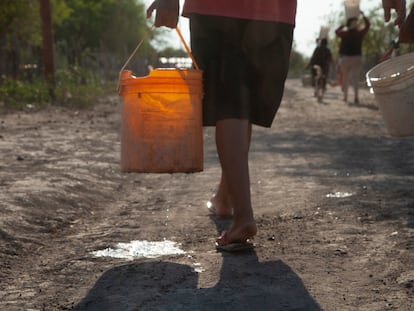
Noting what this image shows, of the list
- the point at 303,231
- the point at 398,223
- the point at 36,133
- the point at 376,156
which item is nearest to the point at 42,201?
the point at 303,231

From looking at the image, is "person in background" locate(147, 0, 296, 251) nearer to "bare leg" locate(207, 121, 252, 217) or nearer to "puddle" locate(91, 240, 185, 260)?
"puddle" locate(91, 240, 185, 260)

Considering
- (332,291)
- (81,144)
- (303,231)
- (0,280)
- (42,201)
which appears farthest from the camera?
(81,144)

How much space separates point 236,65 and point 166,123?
40cm

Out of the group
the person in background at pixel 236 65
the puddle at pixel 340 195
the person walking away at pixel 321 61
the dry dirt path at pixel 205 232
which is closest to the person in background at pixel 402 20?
the person in background at pixel 236 65

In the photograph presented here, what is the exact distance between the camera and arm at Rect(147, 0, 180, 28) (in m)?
4.00

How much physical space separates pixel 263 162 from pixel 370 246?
3591 mm

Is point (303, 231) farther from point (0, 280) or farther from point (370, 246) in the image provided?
point (0, 280)

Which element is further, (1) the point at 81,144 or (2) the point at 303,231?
(1) the point at 81,144

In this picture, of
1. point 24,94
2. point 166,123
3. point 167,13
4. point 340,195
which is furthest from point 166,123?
point 24,94

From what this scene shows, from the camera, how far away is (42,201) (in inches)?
218

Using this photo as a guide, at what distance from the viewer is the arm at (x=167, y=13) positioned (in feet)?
13.1

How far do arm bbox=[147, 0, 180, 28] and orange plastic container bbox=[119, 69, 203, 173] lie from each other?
0.23 m

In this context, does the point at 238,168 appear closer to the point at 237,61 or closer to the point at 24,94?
the point at 237,61

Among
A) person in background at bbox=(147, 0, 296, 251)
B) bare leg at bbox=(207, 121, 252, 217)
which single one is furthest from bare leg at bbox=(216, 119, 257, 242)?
bare leg at bbox=(207, 121, 252, 217)
